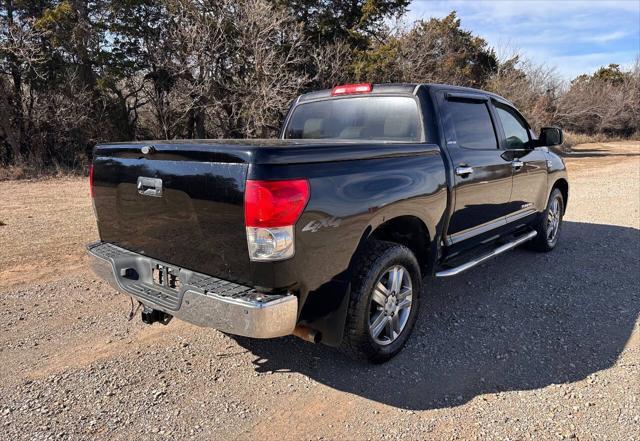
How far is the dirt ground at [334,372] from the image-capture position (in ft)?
8.67

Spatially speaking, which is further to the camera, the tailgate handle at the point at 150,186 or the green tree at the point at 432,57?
the green tree at the point at 432,57

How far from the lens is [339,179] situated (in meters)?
2.71

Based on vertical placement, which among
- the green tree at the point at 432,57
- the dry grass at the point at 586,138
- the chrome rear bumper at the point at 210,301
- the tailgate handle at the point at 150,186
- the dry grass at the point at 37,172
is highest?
the green tree at the point at 432,57

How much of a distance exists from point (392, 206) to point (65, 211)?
23.3 feet

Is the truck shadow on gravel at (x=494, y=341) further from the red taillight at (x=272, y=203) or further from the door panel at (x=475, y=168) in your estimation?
the red taillight at (x=272, y=203)

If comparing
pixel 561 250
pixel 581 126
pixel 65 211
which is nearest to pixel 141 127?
pixel 65 211

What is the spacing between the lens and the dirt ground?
2643 millimetres

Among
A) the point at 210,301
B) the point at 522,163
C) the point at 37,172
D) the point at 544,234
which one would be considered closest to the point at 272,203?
the point at 210,301

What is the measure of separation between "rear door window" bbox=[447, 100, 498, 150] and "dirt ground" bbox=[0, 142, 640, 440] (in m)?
1.44

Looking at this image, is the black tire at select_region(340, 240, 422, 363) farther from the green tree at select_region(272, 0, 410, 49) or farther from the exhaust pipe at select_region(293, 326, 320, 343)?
the green tree at select_region(272, 0, 410, 49)

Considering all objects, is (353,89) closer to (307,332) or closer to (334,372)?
(307,332)

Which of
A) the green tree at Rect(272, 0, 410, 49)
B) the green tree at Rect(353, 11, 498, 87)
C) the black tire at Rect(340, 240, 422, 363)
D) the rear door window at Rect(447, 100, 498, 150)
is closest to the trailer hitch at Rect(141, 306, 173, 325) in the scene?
the black tire at Rect(340, 240, 422, 363)

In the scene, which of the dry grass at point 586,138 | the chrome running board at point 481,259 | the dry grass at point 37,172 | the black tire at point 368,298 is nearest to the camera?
the black tire at point 368,298

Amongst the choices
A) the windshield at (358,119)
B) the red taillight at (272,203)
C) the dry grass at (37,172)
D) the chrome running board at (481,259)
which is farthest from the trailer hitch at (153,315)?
the dry grass at (37,172)
